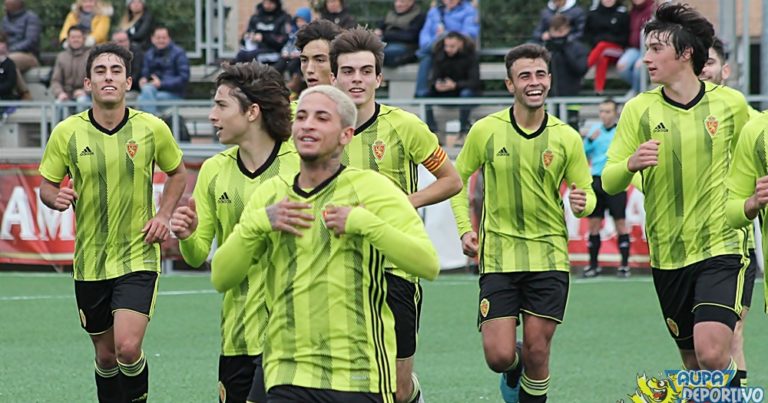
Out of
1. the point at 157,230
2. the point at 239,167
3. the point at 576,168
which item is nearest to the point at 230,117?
the point at 239,167

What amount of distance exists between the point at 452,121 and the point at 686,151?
9.60 meters

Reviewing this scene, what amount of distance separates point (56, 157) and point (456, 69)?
11.0 m

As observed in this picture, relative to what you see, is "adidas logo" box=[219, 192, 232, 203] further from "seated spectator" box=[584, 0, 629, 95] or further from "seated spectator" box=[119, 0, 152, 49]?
"seated spectator" box=[119, 0, 152, 49]

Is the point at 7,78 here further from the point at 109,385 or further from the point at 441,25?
the point at 109,385

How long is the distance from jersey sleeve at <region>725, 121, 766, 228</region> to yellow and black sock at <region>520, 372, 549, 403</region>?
1.92 meters

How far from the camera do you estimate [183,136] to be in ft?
62.3

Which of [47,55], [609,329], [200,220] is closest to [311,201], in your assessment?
[200,220]

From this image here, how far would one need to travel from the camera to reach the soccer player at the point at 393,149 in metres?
7.69

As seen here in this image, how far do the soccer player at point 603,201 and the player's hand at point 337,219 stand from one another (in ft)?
39.8

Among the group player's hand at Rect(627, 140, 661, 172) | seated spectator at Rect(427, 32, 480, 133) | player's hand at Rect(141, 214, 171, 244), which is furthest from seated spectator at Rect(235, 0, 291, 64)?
player's hand at Rect(627, 140, 661, 172)

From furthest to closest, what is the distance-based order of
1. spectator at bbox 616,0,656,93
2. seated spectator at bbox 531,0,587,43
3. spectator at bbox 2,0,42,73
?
1. spectator at bbox 2,0,42,73
2. seated spectator at bbox 531,0,587,43
3. spectator at bbox 616,0,656,93

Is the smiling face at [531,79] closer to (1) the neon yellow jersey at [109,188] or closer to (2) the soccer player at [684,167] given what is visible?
(2) the soccer player at [684,167]

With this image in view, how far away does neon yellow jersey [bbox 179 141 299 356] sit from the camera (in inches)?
267

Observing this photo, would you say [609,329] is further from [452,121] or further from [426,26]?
[426,26]
